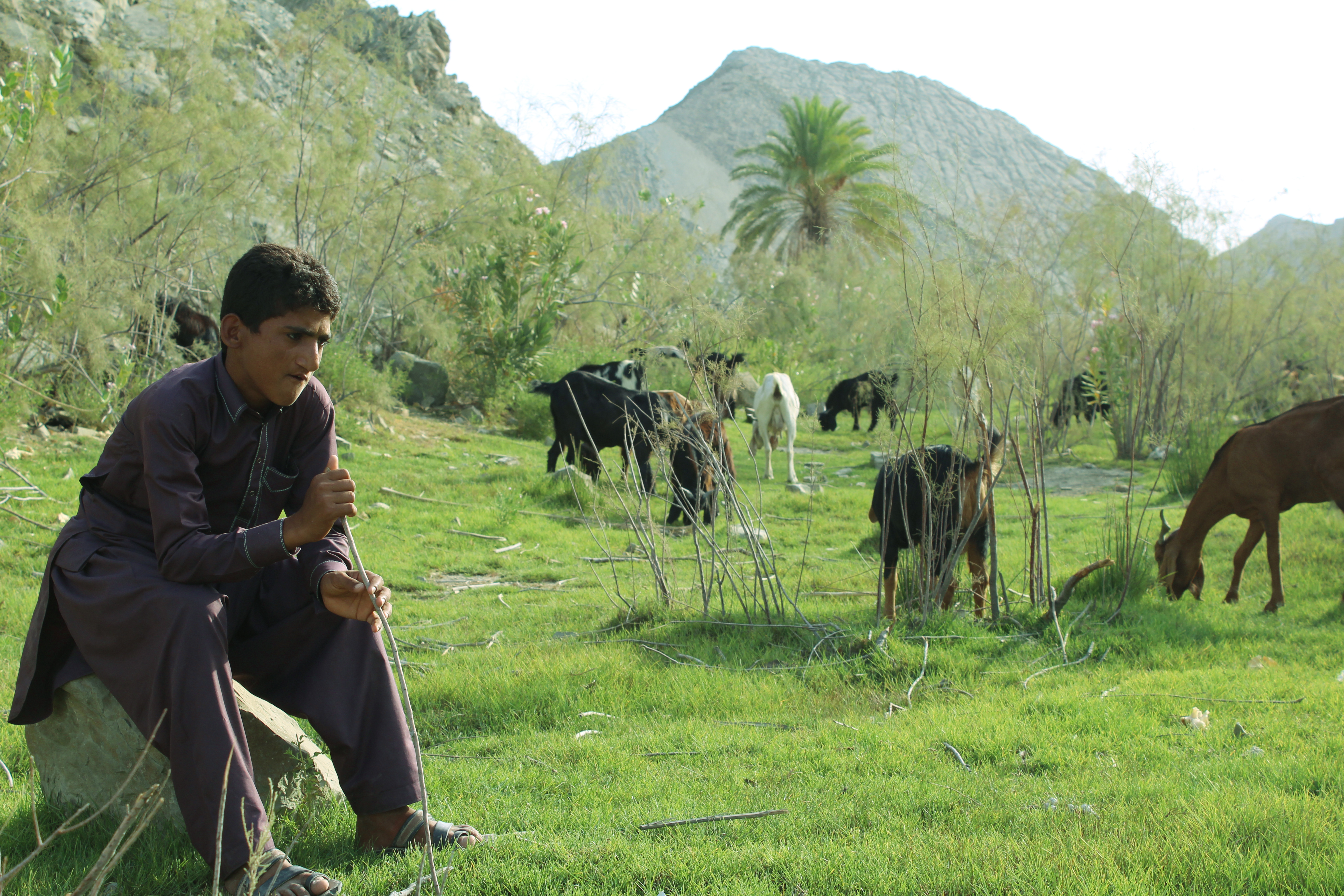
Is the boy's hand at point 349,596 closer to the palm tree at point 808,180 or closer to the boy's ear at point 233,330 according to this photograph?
the boy's ear at point 233,330

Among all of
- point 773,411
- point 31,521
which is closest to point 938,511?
point 31,521

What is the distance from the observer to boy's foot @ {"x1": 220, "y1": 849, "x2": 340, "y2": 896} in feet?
7.40

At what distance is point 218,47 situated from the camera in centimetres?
1568

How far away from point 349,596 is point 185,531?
1.52 feet

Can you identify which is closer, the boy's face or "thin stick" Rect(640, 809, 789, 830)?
the boy's face

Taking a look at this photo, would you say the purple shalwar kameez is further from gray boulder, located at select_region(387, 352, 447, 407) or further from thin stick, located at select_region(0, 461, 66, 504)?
gray boulder, located at select_region(387, 352, 447, 407)

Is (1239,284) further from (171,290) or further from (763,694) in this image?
(171,290)

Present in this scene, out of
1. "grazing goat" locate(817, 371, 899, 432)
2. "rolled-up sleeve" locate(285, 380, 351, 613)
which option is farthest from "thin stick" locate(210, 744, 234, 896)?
"grazing goat" locate(817, 371, 899, 432)

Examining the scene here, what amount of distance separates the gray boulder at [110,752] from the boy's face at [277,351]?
914 millimetres

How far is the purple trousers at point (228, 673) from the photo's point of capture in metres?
2.31

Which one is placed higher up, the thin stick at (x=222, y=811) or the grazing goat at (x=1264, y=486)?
the grazing goat at (x=1264, y=486)

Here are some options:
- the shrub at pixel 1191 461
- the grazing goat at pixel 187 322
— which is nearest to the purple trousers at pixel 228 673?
the shrub at pixel 1191 461

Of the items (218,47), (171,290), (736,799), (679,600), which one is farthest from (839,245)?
(736,799)

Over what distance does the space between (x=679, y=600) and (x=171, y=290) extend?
9995 mm
